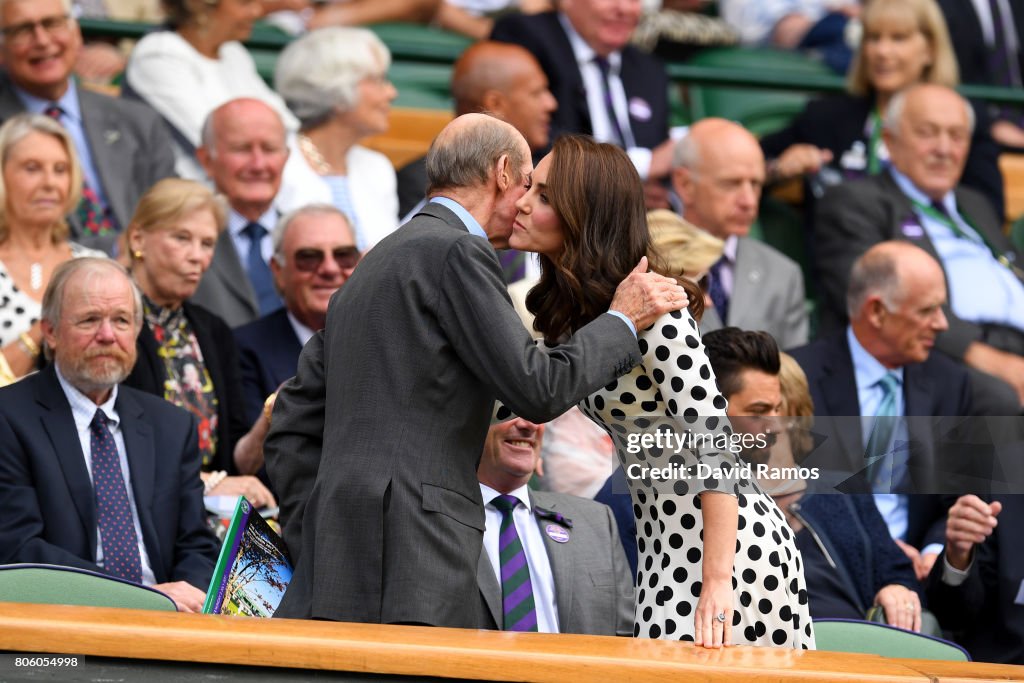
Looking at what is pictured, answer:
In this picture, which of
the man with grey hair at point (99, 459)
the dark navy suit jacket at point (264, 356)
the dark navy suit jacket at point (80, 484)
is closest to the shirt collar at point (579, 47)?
the dark navy suit jacket at point (264, 356)

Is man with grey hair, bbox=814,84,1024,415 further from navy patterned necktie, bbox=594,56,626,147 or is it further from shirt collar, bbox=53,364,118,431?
shirt collar, bbox=53,364,118,431

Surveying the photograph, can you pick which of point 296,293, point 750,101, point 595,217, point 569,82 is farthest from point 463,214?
point 750,101

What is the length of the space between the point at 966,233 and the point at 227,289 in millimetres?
3151

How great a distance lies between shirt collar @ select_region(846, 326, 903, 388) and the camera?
18.4 feet

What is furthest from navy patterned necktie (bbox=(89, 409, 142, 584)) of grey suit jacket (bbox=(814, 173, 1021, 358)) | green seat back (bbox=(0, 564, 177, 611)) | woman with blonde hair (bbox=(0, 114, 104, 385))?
grey suit jacket (bbox=(814, 173, 1021, 358))

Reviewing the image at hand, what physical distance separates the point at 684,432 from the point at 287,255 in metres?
2.65

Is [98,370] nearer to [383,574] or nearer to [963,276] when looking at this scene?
[383,574]

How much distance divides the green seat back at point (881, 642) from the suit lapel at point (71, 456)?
184 cm

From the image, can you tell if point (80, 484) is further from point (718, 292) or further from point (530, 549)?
point (718, 292)

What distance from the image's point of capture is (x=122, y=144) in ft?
20.0

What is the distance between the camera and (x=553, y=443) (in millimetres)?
4914

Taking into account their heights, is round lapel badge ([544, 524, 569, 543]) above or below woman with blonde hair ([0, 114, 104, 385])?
below

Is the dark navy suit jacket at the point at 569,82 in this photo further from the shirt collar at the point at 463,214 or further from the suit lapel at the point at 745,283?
the shirt collar at the point at 463,214

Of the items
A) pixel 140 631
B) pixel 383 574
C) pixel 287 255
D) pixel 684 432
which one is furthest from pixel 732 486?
pixel 287 255
